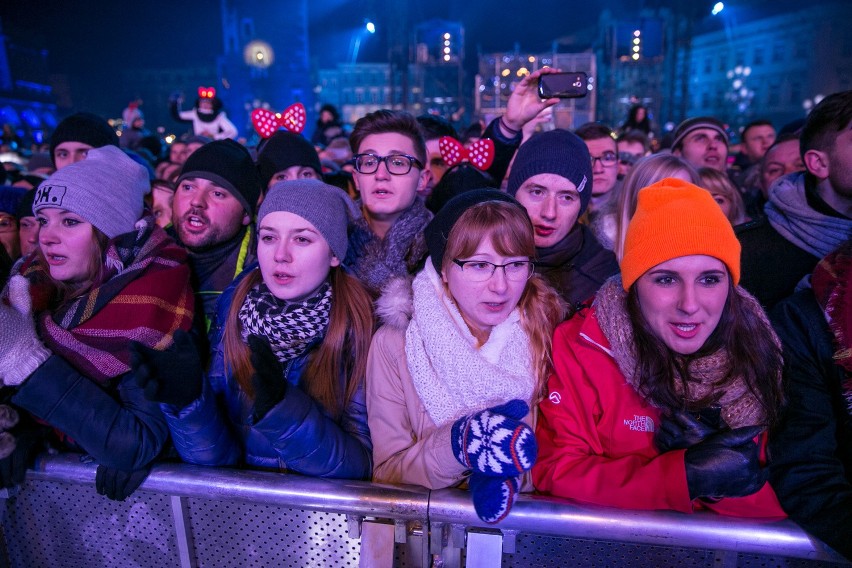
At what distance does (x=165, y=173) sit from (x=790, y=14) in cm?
4644

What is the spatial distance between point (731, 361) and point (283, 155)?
3112mm

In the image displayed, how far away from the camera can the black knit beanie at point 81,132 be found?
4.13m

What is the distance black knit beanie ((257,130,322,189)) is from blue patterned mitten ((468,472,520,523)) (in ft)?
9.31

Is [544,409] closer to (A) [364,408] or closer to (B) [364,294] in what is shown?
(A) [364,408]

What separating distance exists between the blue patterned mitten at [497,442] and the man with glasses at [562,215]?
115 cm

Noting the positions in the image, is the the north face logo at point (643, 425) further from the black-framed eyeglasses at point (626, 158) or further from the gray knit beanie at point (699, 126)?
the black-framed eyeglasses at point (626, 158)

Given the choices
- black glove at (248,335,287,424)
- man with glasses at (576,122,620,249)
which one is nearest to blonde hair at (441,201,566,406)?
black glove at (248,335,287,424)

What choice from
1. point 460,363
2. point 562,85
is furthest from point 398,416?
point 562,85

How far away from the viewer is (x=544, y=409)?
6.01ft

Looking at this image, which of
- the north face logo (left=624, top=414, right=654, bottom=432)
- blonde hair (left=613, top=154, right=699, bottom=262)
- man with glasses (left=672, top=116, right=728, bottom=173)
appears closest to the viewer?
the north face logo (left=624, top=414, right=654, bottom=432)

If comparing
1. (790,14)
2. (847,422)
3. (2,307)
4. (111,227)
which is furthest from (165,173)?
(790,14)

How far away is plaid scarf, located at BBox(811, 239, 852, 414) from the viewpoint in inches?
64.7

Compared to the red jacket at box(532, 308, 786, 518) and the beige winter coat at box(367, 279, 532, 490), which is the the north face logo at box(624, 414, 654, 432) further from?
the beige winter coat at box(367, 279, 532, 490)

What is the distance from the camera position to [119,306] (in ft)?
6.53
